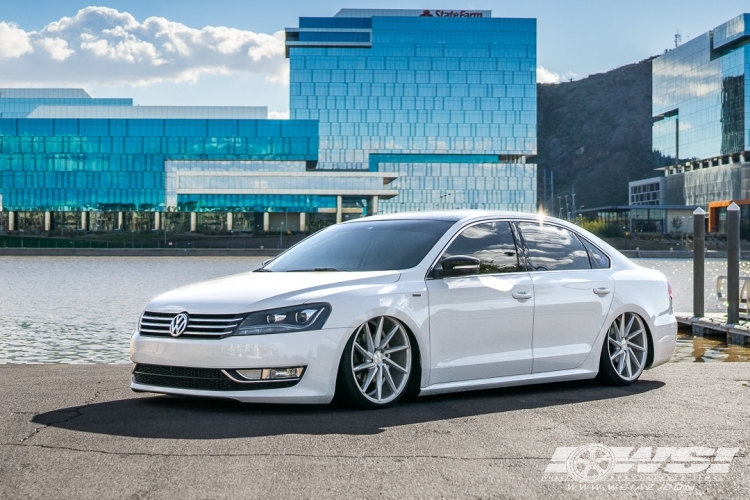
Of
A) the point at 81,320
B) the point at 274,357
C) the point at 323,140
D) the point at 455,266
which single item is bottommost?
the point at 81,320

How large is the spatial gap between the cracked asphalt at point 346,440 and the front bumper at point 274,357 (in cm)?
16

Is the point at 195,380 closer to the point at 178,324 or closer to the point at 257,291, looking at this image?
the point at 178,324

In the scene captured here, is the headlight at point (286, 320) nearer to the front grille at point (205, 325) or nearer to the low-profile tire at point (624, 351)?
the front grille at point (205, 325)

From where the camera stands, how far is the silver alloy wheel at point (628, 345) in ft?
32.3

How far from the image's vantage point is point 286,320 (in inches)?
304

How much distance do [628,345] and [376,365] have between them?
3013mm

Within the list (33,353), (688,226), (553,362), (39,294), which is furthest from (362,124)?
(553,362)

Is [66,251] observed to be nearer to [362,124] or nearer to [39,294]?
[362,124]

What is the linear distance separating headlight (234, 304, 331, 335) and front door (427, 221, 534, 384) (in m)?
1.04

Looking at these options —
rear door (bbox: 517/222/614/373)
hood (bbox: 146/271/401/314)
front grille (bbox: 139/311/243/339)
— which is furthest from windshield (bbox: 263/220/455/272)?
front grille (bbox: 139/311/243/339)

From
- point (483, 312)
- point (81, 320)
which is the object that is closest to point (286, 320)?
point (483, 312)

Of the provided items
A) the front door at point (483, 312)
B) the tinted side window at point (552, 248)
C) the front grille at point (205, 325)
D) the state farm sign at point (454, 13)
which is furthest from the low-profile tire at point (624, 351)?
the state farm sign at point (454, 13)

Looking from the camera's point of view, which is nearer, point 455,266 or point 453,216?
point 455,266

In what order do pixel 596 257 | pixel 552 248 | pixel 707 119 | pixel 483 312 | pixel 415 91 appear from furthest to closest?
1. pixel 415 91
2. pixel 707 119
3. pixel 596 257
4. pixel 552 248
5. pixel 483 312
